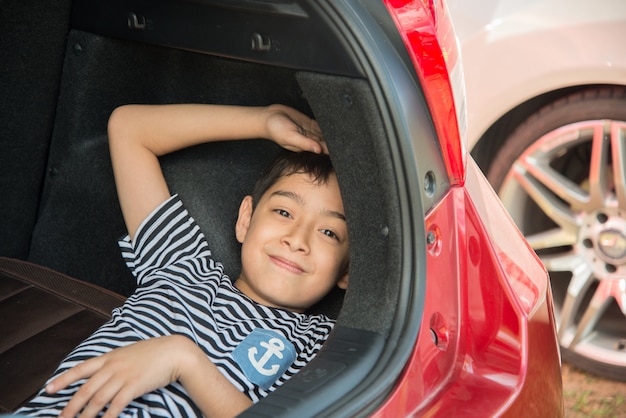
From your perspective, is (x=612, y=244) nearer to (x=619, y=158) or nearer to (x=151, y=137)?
(x=619, y=158)

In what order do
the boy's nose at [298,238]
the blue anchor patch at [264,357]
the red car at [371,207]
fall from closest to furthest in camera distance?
Answer: the red car at [371,207] < the blue anchor patch at [264,357] < the boy's nose at [298,238]

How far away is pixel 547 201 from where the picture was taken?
8.36 feet

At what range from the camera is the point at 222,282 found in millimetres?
1717

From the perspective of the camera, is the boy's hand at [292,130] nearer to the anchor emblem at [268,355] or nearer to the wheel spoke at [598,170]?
the anchor emblem at [268,355]

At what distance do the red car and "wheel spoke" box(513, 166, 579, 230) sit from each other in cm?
101

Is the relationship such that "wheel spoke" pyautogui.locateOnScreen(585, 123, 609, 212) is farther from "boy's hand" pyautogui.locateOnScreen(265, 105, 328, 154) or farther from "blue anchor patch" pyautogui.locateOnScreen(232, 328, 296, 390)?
"blue anchor patch" pyautogui.locateOnScreen(232, 328, 296, 390)

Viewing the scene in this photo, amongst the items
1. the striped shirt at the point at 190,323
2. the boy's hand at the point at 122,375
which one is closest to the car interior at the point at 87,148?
the striped shirt at the point at 190,323

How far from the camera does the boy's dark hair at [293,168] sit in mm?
1681

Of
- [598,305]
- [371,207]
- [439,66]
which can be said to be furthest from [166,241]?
[598,305]

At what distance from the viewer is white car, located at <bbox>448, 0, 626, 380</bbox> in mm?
2340

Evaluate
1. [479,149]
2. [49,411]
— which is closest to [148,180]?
[49,411]

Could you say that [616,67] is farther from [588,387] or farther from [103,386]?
[103,386]

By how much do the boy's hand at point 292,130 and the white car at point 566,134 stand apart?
3.15 feet

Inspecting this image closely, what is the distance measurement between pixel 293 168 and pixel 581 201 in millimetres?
1143
